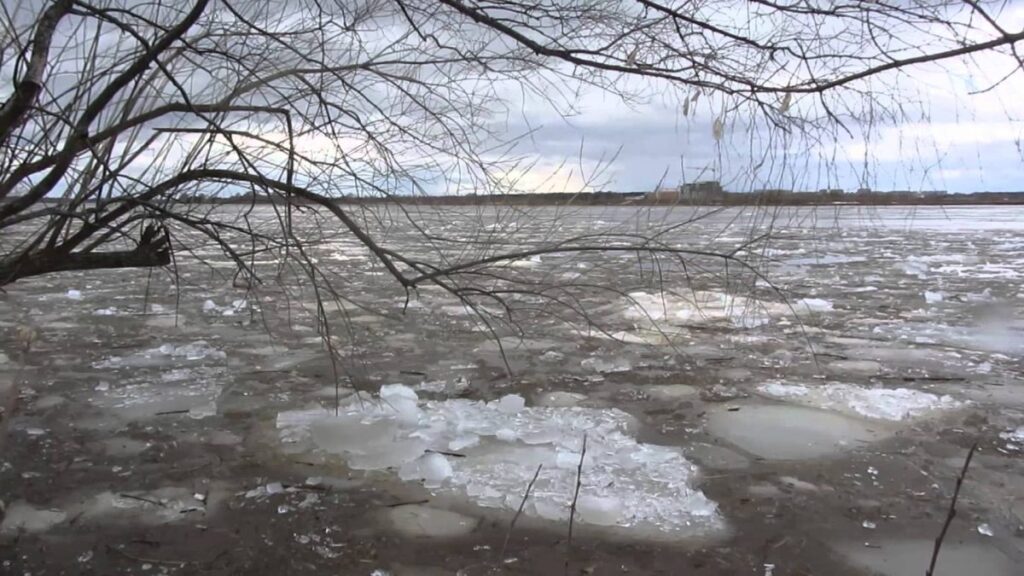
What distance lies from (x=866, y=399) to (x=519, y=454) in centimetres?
207

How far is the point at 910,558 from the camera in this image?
2514 mm

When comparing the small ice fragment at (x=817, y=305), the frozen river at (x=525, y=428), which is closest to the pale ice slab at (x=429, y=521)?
the frozen river at (x=525, y=428)

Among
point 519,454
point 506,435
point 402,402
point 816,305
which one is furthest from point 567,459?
point 816,305

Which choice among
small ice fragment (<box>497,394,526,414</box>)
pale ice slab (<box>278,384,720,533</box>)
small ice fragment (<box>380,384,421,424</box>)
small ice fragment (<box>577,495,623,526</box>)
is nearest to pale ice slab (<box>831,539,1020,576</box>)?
pale ice slab (<box>278,384,720,533</box>)

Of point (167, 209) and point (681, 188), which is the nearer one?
point (681, 188)

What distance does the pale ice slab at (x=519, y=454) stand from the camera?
9.37ft

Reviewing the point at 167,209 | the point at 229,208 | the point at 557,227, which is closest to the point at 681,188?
the point at 557,227

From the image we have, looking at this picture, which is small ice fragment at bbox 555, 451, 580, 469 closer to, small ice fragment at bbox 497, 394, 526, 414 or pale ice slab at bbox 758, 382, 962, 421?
small ice fragment at bbox 497, 394, 526, 414

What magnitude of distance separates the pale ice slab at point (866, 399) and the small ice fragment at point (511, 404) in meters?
1.44

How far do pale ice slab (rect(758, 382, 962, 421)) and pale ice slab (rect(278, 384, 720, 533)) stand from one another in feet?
3.62

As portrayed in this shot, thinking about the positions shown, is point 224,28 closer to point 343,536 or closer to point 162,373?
point 343,536

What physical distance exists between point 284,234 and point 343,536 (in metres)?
1.06

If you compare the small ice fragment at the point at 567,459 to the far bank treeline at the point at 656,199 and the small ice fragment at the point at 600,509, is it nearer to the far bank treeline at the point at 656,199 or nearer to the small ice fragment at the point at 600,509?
the small ice fragment at the point at 600,509

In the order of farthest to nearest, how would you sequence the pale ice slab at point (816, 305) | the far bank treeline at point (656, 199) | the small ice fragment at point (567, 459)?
the pale ice slab at point (816, 305)
the small ice fragment at point (567, 459)
the far bank treeline at point (656, 199)
